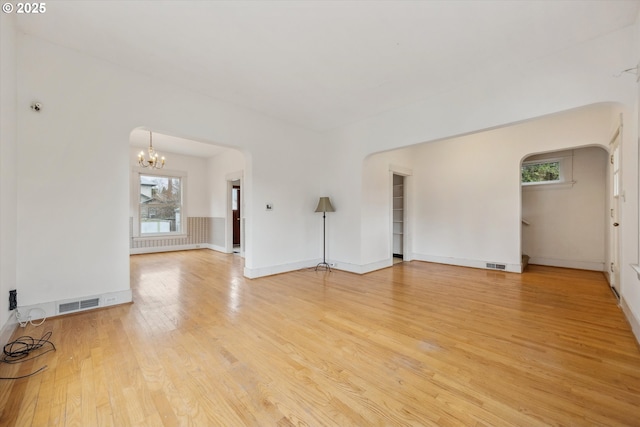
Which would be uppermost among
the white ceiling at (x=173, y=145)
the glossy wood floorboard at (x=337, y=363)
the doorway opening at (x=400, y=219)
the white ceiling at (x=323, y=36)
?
the white ceiling at (x=173, y=145)

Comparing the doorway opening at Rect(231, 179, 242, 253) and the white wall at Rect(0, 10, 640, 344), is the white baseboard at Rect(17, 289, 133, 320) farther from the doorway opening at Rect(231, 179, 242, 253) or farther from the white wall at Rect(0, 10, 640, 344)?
the doorway opening at Rect(231, 179, 242, 253)

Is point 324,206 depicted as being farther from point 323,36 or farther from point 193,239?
point 193,239

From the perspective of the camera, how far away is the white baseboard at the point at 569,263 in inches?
195

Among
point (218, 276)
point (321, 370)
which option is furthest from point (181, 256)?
point (321, 370)

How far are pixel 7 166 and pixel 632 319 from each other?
6.07 metres

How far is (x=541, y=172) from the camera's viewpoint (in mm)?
5578

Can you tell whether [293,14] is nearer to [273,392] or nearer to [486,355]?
[273,392]

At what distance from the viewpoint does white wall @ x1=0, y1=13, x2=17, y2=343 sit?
2.18 m

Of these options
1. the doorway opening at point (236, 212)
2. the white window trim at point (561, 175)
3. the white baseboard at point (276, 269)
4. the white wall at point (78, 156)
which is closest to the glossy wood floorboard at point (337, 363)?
the white wall at point (78, 156)

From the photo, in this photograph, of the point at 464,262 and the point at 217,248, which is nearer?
the point at 464,262

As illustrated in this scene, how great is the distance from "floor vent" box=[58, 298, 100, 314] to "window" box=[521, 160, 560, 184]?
802 cm

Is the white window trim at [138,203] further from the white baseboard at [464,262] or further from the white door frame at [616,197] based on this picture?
the white door frame at [616,197]

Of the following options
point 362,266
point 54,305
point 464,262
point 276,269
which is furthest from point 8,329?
point 464,262

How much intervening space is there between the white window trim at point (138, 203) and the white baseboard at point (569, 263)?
9339mm
